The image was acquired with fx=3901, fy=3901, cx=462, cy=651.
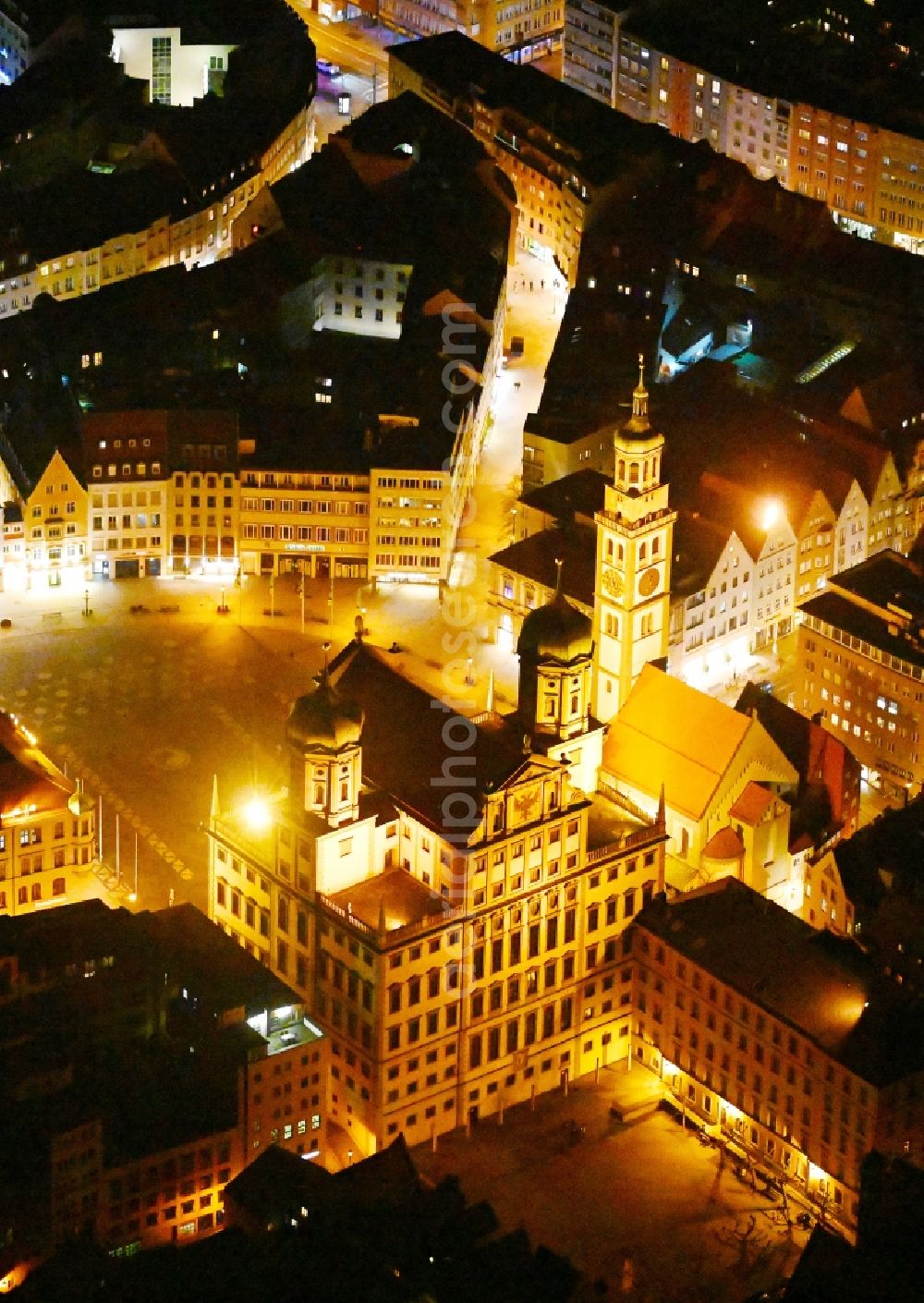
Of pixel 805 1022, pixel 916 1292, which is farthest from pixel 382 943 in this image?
pixel 916 1292

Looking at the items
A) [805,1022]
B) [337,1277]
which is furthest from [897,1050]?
[337,1277]

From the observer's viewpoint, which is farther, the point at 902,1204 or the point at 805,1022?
the point at 805,1022

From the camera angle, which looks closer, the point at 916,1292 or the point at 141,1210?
the point at 916,1292

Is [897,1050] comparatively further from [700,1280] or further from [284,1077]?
[284,1077]

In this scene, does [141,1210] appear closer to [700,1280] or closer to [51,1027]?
[51,1027]

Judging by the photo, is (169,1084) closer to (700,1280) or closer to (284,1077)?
(284,1077)

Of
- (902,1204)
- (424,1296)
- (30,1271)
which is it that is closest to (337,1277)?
(424,1296)

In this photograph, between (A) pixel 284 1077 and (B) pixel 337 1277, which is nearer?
(B) pixel 337 1277
